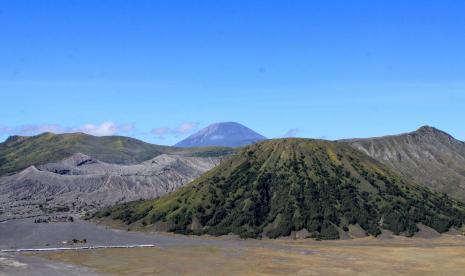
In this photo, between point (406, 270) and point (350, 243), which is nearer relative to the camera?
point (406, 270)

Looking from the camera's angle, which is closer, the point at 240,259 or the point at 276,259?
the point at 240,259

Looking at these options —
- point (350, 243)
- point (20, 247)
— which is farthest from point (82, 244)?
point (350, 243)

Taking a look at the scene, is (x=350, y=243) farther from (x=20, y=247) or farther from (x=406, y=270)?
(x=20, y=247)

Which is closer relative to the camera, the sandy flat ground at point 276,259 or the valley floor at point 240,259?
the valley floor at point 240,259

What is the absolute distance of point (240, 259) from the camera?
153625 millimetres

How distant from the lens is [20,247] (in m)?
177

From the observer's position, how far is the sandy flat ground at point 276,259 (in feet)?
443

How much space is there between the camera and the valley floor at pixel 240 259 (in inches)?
5276

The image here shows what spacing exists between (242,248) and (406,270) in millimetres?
56571

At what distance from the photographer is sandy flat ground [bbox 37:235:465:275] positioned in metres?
135

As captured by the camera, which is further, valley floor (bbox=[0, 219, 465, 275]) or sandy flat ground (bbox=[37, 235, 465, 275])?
sandy flat ground (bbox=[37, 235, 465, 275])

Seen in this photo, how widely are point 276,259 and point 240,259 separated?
30.8ft

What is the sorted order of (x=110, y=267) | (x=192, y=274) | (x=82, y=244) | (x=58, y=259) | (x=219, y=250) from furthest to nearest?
(x=82, y=244) → (x=219, y=250) → (x=58, y=259) → (x=110, y=267) → (x=192, y=274)

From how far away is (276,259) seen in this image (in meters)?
154
